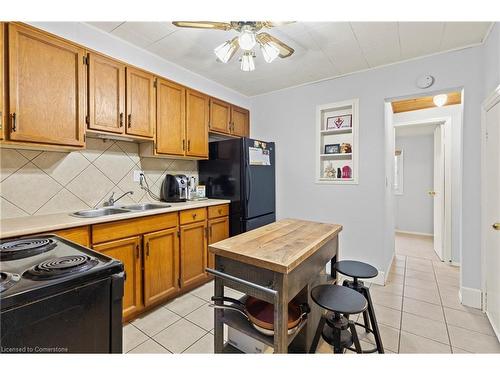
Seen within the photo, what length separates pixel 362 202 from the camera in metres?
2.93

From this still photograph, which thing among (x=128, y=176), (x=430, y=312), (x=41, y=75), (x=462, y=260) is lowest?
(x=430, y=312)

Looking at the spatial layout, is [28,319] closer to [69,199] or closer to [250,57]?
[69,199]

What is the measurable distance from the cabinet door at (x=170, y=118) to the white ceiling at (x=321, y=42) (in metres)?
0.34

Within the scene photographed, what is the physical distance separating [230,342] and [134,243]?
1106 mm

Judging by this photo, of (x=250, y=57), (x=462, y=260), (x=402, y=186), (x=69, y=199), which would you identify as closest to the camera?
(x=250, y=57)

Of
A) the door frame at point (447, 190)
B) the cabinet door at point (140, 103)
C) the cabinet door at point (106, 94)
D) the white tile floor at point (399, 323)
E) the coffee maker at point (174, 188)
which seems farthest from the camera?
the door frame at point (447, 190)

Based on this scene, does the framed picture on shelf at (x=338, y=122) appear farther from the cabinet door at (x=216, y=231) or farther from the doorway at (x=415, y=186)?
the doorway at (x=415, y=186)

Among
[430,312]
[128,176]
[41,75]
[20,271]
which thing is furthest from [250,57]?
[430,312]

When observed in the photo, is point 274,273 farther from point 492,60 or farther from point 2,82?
point 492,60

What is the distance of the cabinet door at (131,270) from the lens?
194cm

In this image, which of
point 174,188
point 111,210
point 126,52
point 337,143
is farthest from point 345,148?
point 111,210

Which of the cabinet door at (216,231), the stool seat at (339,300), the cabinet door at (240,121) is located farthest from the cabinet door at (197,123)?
the stool seat at (339,300)

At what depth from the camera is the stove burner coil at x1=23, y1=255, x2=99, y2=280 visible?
2.66ft

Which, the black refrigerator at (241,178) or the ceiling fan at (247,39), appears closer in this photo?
the ceiling fan at (247,39)
